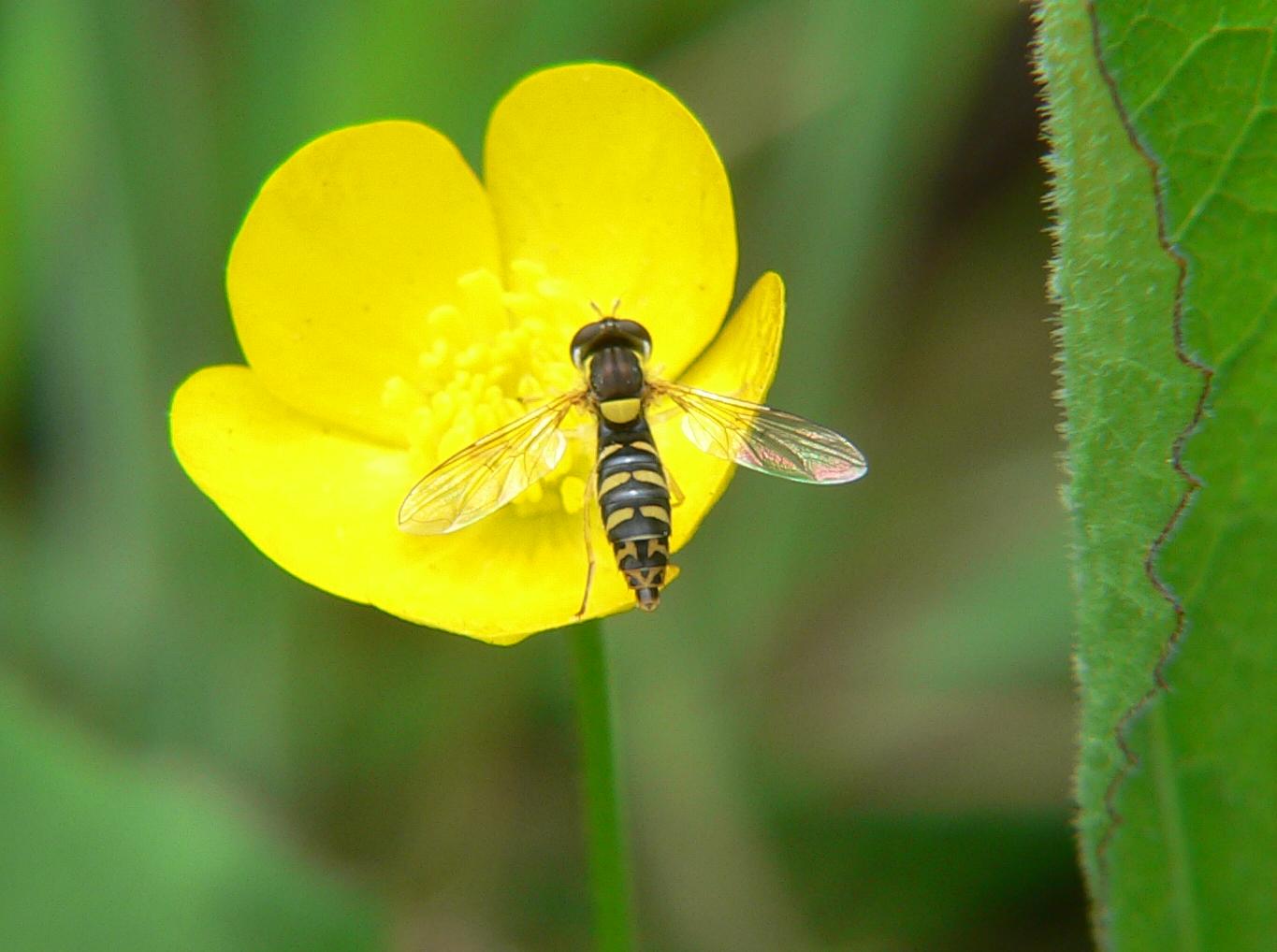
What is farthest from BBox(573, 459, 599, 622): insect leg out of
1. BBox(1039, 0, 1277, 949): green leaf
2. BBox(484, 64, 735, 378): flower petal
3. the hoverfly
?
BBox(1039, 0, 1277, 949): green leaf

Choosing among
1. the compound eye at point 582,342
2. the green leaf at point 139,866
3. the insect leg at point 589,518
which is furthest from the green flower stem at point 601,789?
the green leaf at point 139,866

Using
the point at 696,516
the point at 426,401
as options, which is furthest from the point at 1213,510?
the point at 426,401

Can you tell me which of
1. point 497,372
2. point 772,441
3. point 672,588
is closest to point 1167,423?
point 772,441

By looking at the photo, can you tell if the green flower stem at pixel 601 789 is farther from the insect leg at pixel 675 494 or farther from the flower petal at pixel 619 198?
the flower petal at pixel 619 198

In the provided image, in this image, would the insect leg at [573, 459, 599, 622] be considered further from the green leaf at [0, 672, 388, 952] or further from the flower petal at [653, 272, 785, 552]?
the green leaf at [0, 672, 388, 952]

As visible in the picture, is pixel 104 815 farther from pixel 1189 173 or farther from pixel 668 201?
pixel 1189 173

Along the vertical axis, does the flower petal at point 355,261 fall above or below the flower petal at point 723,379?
above
